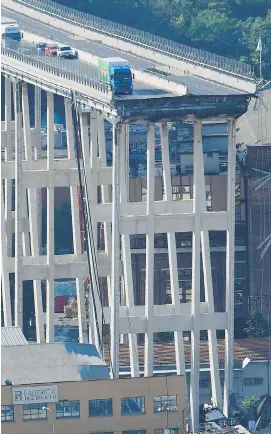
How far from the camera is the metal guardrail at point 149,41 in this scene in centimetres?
14575

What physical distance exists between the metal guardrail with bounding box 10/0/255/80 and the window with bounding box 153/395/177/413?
2379 centimetres

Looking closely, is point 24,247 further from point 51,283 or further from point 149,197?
point 149,197

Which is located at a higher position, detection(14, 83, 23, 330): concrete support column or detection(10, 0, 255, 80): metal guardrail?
detection(10, 0, 255, 80): metal guardrail

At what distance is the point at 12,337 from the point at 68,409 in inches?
507

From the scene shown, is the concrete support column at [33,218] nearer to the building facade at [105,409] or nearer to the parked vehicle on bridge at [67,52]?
the parked vehicle on bridge at [67,52]

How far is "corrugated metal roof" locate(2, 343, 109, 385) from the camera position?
411ft

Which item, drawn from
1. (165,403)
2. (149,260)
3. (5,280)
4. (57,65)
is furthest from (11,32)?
(165,403)

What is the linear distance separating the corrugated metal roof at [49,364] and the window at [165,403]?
380 centimetres

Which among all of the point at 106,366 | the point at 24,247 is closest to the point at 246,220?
the point at 24,247

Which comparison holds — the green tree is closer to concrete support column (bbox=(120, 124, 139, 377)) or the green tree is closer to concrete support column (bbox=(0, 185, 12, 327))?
concrete support column (bbox=(0, 185, 12, 327))

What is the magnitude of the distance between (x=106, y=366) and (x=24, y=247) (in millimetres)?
33551

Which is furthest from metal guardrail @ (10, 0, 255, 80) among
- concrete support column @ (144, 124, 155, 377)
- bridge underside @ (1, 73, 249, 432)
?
concrete support column @ (144, 124, 155, 377)

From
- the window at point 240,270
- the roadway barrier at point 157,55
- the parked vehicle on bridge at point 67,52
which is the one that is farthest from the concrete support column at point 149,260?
the window at point 240,270

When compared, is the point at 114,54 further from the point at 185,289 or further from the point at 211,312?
the point at 211,312
